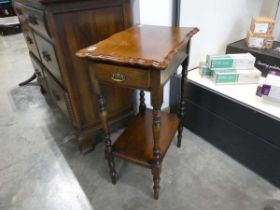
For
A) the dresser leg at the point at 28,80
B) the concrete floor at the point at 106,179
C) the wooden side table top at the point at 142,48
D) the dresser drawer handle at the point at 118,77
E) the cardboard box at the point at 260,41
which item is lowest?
the concrete floor at the point at 106,179

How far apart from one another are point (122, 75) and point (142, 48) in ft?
0.43

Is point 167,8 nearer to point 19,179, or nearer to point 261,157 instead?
point 261,157

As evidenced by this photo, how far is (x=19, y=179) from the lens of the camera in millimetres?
1218

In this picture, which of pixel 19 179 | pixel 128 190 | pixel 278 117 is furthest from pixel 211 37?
pixel 19 179

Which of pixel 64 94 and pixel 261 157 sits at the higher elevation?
pixel 64 94

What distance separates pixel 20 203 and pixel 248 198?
1155mm

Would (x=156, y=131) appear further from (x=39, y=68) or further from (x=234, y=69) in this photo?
(x=39, y=68)

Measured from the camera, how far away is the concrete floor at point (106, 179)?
1.05 metres

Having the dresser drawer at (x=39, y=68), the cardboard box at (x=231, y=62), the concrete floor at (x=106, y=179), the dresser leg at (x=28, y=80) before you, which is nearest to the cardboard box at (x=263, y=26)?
the cardboard box at (x=231, y=62)

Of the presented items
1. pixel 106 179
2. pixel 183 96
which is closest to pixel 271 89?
pixel 183 96

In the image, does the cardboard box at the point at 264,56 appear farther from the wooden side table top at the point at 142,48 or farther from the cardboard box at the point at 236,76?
the wooden side table top at the point at 142,48

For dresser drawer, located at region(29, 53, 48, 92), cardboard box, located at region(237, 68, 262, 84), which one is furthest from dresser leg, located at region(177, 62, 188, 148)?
dresser drawer, located at region(29, 53, 48, 92)

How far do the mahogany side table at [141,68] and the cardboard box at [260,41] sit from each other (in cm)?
70

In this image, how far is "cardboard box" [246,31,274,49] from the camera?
144cm
